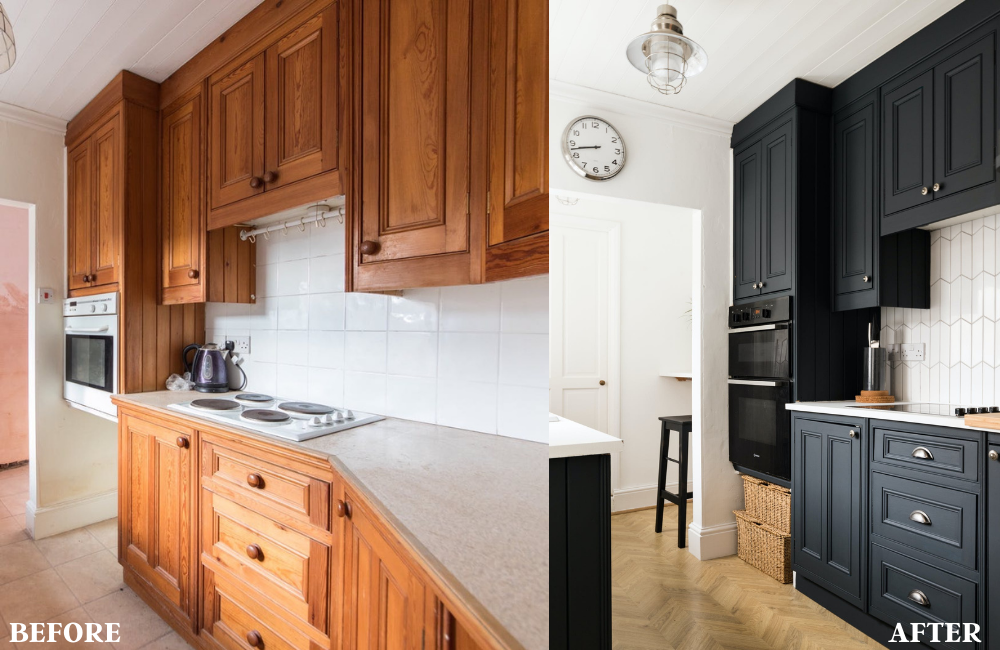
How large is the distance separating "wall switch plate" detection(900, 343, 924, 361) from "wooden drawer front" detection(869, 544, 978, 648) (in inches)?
2.7

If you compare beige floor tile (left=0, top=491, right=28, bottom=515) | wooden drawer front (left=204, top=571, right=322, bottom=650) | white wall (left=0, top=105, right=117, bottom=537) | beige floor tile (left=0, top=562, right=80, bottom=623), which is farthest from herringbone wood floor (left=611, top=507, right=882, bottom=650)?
beige floor tile (left=0, top=491, right=28, bottom=515)

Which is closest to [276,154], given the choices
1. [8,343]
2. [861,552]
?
[861,552]

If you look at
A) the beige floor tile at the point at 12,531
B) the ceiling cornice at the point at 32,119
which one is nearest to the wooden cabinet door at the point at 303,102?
the ceiling cornice at the point at 32,119

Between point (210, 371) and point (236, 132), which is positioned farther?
point (210, 371)

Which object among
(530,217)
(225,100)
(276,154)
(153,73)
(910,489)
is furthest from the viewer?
(153,73)

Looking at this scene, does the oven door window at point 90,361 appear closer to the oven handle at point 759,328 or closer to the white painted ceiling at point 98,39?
the white painted ceiling at point 98,39

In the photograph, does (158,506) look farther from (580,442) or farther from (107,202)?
(580,442)

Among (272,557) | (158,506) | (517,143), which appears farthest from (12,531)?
(517,143)

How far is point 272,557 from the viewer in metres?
1.50

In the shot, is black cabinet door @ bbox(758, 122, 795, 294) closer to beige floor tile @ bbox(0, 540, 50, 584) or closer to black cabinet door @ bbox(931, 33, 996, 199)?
black cabinet door @ bbox(931, 33, 996, 199)

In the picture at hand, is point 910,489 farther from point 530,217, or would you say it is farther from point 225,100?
point 225,100

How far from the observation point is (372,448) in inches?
53.9

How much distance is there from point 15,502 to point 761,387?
4563 mm

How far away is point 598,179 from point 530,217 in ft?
2.62
